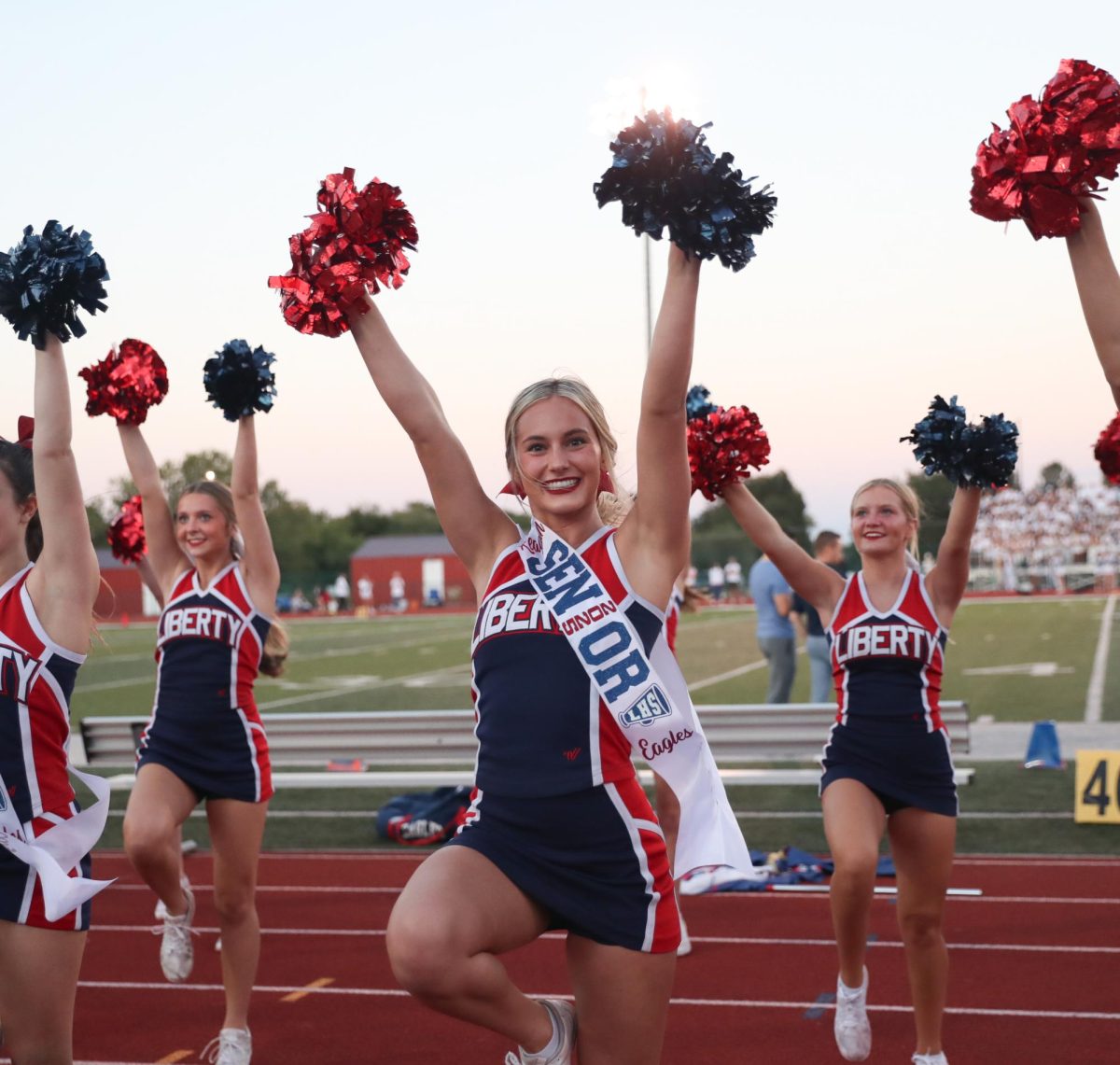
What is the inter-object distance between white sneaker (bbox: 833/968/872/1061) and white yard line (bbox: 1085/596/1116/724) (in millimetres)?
10070

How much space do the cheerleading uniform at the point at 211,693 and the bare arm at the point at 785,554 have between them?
6.26ft

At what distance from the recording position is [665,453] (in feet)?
9.05

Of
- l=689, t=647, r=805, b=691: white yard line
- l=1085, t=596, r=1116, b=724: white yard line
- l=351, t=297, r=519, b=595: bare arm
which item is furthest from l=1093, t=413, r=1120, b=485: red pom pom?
l=689, t=647, r=805, b=691: white yard line

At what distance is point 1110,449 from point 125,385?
130 inches

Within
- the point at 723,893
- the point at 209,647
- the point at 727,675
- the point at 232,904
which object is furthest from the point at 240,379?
the point at 727,675

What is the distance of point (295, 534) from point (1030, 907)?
85592 mm

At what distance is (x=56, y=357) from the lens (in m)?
2.97

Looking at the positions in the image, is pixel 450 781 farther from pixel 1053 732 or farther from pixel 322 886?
pixel 1053 732

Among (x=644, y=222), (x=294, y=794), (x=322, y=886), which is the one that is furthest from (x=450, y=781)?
(x=644, y=222)

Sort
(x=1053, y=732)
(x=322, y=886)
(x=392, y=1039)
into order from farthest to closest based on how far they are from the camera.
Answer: (x=1053, y=732) < (x=322, y=886) < (x=392, y=1039)

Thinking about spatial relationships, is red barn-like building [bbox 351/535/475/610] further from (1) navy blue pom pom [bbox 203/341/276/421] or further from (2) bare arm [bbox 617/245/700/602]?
(2) bare arm [bbox 617/245/700/602]

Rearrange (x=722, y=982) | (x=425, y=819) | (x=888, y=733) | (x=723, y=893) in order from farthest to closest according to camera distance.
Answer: (x=425, y=819)
(x=723, y=893)
(x=722, y=982)
(x=888, y=733)

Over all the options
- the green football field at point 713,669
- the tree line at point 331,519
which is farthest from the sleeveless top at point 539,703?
the tree line at point 331,519

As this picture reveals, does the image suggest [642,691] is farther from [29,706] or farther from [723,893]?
[723,893]
